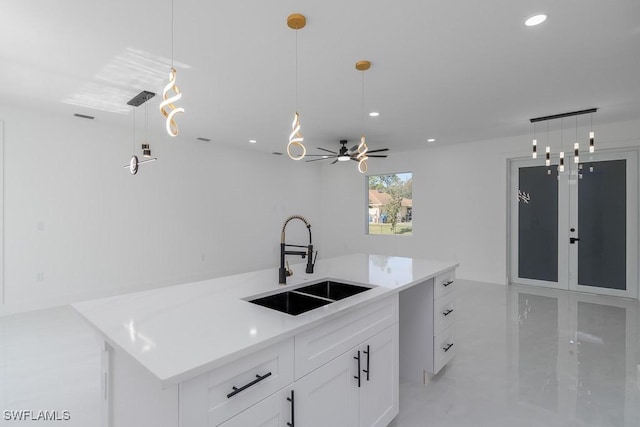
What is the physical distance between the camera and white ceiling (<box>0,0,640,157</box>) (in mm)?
2139

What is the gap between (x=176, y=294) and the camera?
178 centimetres

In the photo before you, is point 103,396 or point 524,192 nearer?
point 103,396

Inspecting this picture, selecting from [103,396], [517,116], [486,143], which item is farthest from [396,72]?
[486,143]

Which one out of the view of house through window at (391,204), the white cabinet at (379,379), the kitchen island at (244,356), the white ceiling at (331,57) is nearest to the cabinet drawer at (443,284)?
the kitchen island at (244,356)

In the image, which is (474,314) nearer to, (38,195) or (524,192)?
(524,192)

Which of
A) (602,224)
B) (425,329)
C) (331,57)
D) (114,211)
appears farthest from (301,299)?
(602,224)

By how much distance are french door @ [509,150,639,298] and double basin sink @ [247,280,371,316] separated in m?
5.09

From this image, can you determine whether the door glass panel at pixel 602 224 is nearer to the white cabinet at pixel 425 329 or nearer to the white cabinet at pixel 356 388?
the white cabinet at pixel 425 329

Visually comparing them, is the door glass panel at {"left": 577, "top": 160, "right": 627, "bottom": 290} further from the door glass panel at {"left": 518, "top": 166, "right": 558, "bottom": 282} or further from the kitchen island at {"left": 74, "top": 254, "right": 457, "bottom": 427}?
the kitchen island at {"left": 74, "top": 254, "right": 457, "bottom": 427}

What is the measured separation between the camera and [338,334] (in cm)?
153

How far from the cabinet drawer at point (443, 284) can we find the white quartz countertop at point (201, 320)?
0.98 feet

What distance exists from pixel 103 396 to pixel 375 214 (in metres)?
6.94

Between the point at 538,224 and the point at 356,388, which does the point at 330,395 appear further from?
the point at 538,224

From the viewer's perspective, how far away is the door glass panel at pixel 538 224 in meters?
5.53
